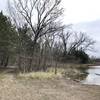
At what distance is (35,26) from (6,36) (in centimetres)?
414

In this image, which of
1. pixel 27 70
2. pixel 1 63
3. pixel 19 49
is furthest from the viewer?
pixel 1 63

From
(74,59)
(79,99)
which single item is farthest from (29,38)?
(74,59)

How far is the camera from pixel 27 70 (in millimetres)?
27781

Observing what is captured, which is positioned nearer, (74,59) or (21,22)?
(21,22)

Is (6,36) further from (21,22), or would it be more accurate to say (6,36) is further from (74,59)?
(74,59)

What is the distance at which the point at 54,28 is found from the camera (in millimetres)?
37125

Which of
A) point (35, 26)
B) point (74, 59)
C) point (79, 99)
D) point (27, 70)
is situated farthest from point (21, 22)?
point (74, 59)

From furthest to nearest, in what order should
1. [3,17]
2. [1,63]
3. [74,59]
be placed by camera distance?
1. [74,59]
2. [1,63]
3. [3,17]

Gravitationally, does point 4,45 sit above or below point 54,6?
below

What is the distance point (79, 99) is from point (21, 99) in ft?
9.58

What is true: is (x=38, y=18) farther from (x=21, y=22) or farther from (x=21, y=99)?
(x=21, y=99)

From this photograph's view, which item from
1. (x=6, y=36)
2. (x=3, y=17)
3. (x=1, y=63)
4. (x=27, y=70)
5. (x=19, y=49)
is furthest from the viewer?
(x=1, y=63)

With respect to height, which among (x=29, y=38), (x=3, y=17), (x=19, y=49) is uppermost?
(x=3, y=17)

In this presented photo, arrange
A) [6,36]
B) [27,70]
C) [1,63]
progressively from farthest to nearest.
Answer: [1,63]
[6,36]
[27,70]
